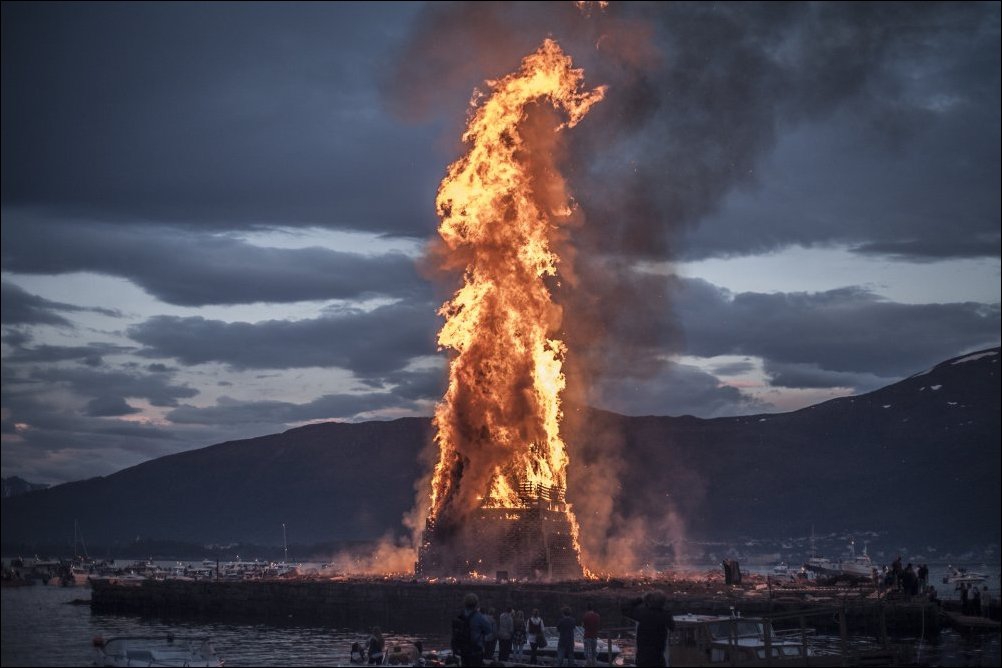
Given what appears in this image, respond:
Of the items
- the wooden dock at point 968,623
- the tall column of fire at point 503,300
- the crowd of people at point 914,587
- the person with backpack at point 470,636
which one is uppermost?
the tall column of fire at point 503,300

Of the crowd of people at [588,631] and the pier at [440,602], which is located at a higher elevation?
the crowd of people at [588,631]

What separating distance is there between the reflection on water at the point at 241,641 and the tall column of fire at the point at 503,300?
42.9 ft

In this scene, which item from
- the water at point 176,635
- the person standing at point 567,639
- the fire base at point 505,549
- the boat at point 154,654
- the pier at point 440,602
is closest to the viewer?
the person standing at point 567,639

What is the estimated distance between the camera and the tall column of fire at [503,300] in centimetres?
8144

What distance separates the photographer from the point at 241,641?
65750mm

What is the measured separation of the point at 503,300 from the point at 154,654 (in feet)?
139

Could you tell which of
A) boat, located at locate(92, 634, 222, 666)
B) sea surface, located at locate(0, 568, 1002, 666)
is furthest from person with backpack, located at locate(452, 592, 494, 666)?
sea surface, located at locate(0, 568, 1002, 666)

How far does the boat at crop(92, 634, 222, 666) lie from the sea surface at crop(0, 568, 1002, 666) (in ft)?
23.4

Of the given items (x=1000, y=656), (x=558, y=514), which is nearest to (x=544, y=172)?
(x=558, y=514)

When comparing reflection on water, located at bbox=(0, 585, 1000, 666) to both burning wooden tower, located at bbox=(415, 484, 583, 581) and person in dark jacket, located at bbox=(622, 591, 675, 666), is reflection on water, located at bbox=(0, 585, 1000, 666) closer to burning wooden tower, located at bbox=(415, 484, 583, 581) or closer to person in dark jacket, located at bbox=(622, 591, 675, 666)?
burning wooden tower, located at bbox=(415, 484, 583, 581)

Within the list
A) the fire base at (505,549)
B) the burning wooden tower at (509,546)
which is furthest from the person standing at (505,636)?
the burning wooden tower at (509,546)

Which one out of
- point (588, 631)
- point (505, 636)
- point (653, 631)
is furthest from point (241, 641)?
point (653, 631)

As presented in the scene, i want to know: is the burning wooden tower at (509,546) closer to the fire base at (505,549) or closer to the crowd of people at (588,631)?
A: the fire base at (505,549)

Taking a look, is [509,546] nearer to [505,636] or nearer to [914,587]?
[914,587]
